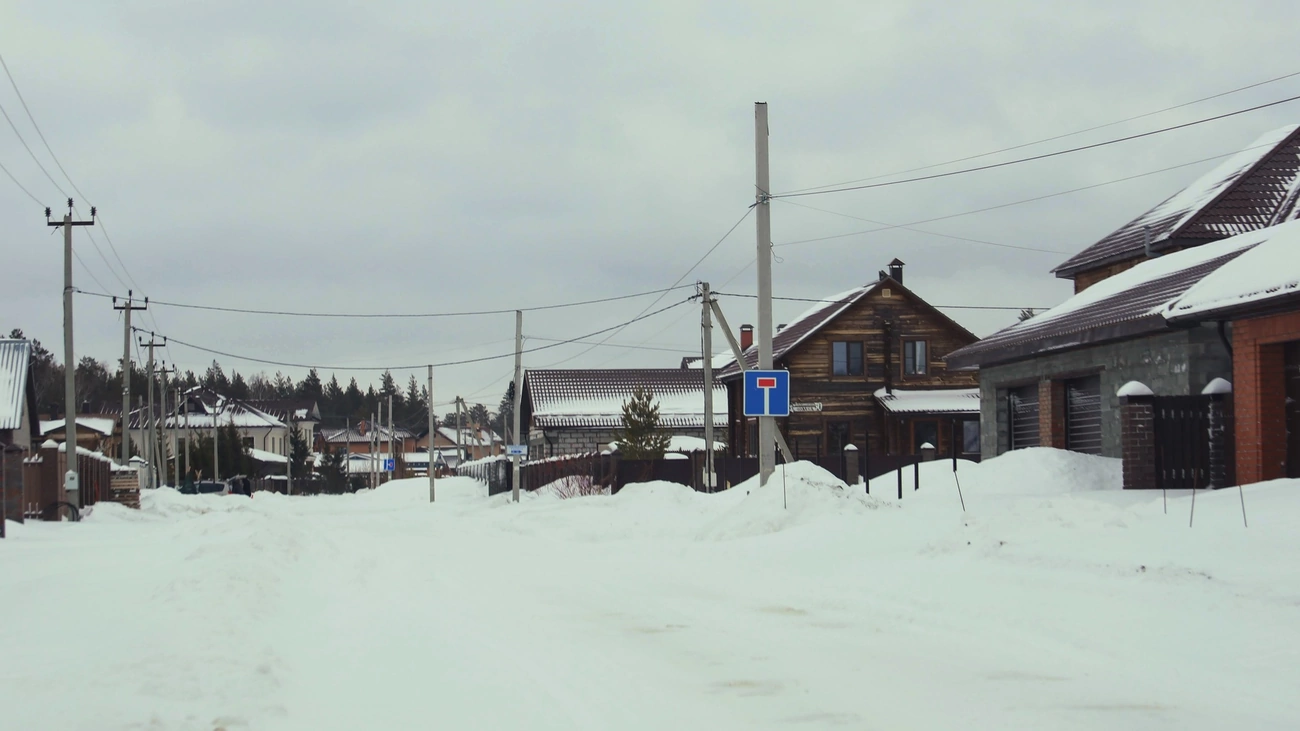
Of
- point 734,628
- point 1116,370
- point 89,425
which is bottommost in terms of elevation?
point 734,628

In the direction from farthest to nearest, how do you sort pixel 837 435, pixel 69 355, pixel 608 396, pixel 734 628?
pixel 608 396 < pixel 837 435 < pixel 69 355 < pixel 734 628

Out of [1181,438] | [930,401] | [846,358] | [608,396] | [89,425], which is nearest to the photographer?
[1181,438]

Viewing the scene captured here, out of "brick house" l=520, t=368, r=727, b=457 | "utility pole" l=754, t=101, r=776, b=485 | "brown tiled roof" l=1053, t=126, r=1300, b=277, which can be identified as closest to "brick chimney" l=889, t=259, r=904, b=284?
"brick house" l=520, t=368, r=727, b=457

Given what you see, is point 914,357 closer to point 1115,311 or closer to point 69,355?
point 1115,311

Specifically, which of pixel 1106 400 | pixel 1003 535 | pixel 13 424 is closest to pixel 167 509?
pixel 13 424

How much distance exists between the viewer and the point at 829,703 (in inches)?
276

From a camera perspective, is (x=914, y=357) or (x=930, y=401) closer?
(x=930, y=401)

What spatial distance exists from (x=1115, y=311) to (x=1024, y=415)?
4794mm

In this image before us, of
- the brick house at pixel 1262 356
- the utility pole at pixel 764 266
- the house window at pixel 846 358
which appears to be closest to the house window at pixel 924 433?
the house window at pixel 846 358

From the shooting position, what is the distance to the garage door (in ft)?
84.5

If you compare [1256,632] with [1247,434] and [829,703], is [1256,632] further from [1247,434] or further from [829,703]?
[1247,434]

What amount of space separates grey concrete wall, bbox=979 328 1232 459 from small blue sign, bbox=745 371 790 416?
6.03m

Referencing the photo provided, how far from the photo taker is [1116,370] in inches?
861

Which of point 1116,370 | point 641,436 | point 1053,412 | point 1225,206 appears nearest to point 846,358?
point 641,436
